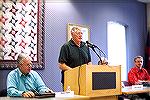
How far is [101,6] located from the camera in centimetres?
576

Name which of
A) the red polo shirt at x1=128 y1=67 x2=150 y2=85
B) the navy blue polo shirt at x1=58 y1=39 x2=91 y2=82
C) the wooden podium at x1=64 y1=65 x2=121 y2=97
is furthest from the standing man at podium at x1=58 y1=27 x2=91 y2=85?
the red polo shirt at x1=128 y1=67 x2=150 y2=85

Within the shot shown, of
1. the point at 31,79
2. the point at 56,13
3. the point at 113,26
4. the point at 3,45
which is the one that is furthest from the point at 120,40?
the point at 31,79

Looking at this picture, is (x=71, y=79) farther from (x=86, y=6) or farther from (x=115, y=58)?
(x=115, y=58)

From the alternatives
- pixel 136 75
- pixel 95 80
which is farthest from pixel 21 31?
pixel 136 75

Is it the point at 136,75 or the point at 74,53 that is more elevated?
the point at 74,53

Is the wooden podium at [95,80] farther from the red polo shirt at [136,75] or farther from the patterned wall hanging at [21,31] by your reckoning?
the red polo shirt at [136,75]

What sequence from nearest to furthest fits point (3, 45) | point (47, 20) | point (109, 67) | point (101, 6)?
point (109, 67)
point (3, 45)
point (47, 20)
point (101, 6)

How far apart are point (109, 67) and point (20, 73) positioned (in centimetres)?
96

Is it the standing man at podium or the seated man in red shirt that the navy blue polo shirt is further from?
the seated man in red shirt

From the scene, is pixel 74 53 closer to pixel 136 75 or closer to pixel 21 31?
pixel 21 31

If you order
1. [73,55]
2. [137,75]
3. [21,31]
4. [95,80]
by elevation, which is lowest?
[137,75]

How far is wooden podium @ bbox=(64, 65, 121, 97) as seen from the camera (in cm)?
241

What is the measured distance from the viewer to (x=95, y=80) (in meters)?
2.46

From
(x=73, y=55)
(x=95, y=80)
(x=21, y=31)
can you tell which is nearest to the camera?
(x=95, y=80)
